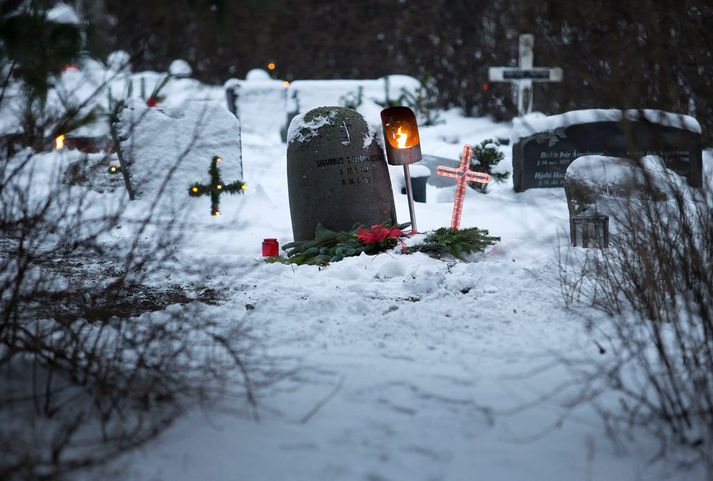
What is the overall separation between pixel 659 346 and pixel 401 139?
420cm

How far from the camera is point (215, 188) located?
8586 mm

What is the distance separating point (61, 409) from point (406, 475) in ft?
4.31

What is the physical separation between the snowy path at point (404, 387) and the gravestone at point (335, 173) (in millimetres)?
1181

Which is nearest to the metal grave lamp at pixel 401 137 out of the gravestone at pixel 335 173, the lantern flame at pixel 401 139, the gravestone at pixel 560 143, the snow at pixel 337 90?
the lantern flame at pixel 401 139

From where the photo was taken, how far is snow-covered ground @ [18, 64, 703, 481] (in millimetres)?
2391

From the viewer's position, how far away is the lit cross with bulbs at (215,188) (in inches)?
337

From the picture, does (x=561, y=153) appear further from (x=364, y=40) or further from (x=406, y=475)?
(x=364, y=40)

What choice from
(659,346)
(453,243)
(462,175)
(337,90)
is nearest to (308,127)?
(462,175)

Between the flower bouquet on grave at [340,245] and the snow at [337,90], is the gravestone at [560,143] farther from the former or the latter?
the snow at [337,90]

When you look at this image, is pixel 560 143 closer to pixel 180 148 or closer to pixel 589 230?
pixel 589 230

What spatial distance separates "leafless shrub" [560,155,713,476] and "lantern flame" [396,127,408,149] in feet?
7.49

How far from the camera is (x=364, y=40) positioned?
21.0 m

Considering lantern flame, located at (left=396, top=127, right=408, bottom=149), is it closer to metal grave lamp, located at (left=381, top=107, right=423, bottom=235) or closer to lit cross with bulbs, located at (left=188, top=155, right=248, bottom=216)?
metal grave lamp, located at (left=381, top=107, right=423, bottom=235)

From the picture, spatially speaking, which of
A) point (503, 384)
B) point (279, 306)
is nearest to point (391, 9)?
point (279, 306)
